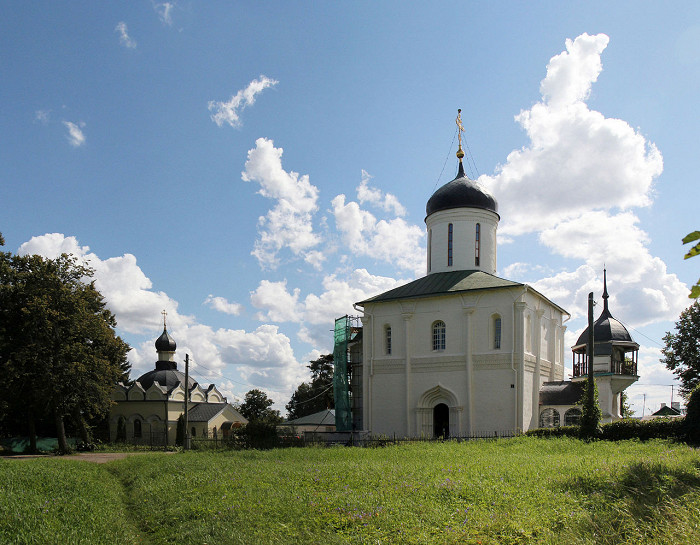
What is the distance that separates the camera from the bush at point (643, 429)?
830 inches

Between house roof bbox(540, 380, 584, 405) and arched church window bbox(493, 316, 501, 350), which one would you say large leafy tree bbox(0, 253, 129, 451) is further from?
house roof bbox(540, 380, 584, 405)

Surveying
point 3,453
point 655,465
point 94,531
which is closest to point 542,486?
point 655,465

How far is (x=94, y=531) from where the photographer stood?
9680mm

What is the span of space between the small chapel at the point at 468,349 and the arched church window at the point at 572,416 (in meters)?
0.05

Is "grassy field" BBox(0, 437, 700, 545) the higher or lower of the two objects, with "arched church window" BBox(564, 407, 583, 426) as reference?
higher

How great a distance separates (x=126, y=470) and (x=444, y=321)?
16.4m

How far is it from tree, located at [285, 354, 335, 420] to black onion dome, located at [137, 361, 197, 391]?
1034 centimetres

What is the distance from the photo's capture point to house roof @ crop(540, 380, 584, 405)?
2795 centimetres

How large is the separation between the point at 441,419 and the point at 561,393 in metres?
5.88

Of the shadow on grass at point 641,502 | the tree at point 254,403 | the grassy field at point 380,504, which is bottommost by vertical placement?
the tree at point 254,403

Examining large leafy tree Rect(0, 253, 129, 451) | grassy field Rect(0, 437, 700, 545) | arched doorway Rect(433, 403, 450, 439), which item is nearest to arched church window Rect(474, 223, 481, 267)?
arched doorway Rect(433, 403, 450, 439)

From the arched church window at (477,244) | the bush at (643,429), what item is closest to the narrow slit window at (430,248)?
the arched church window at (477,244)

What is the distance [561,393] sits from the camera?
28.5 m

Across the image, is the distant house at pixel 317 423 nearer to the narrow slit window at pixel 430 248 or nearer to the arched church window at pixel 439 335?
the arched church window at pixel 439 335
